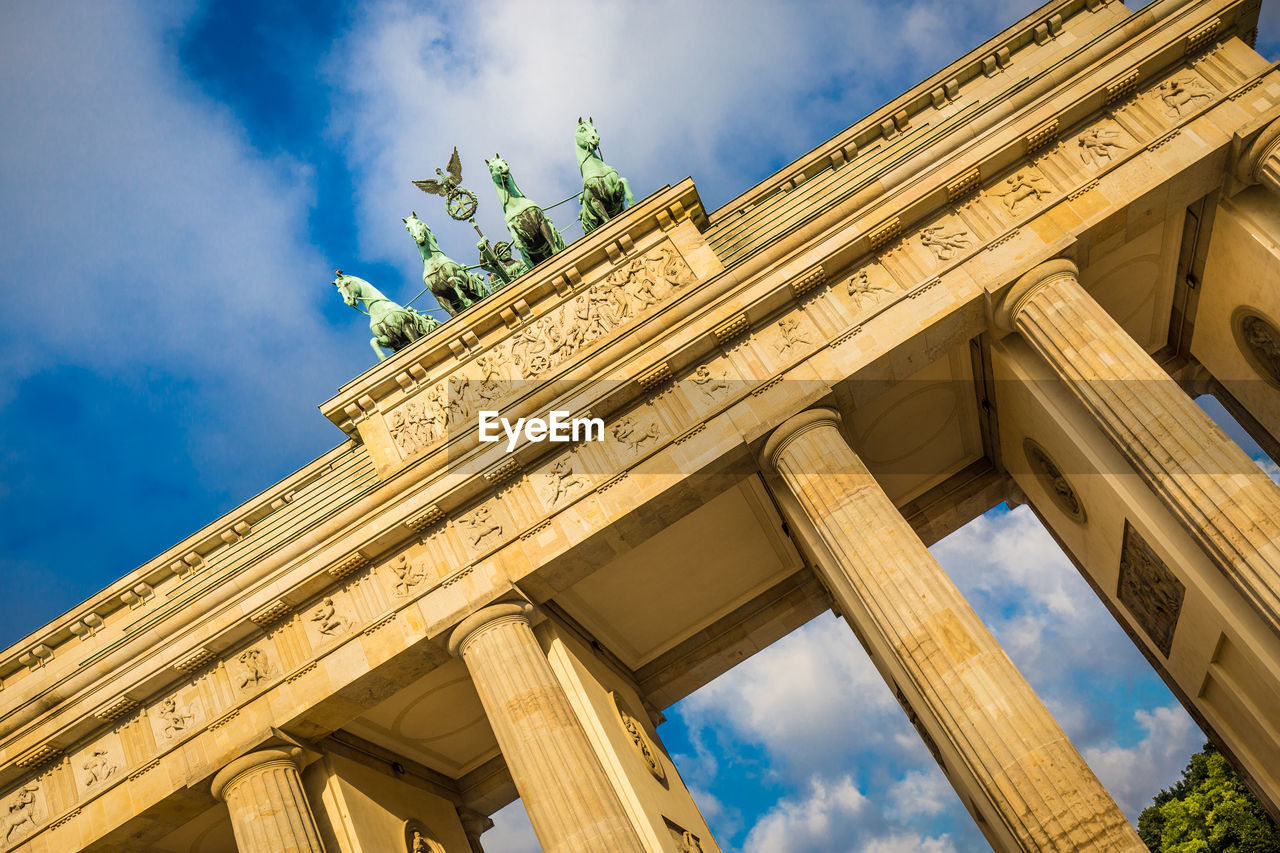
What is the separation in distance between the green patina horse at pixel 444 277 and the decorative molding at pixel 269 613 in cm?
659

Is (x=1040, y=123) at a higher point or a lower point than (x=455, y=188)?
lower

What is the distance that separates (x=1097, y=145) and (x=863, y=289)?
4010 millimetres

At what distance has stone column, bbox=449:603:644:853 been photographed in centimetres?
1203

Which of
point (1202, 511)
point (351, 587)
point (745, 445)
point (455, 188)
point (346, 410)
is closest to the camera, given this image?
point (1202, 511)

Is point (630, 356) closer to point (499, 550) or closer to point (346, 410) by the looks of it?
point (499, 550)

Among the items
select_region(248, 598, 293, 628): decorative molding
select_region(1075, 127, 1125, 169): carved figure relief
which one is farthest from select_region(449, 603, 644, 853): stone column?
select_region(1075, 127, 1125, 169): carved figure relief

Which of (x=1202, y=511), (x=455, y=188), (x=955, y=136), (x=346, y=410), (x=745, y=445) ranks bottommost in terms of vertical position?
(x=1202, y=511)

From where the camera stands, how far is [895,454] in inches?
704

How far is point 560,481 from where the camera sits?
1449cm

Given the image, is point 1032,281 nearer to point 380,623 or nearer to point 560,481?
point 560,481

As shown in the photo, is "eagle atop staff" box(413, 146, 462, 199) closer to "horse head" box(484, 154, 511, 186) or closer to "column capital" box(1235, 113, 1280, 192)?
"horse head" box(484, 154, 511, 186)

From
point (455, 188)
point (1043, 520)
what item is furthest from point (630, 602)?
point (455, 188)

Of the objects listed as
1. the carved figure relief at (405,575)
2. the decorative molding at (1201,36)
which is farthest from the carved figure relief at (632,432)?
the decorative molding at (1201,36)

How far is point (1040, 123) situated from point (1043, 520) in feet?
23.9
